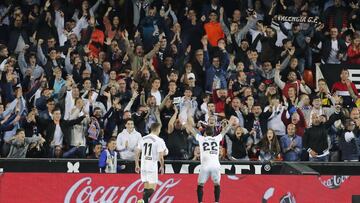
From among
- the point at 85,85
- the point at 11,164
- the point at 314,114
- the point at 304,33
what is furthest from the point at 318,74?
the point at 11,164

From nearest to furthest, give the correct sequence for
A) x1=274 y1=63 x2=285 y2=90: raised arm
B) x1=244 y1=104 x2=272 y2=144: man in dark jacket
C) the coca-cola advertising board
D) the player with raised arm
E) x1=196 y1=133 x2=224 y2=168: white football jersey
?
the player with raised arm < x1=196 y1=133 x2=224 y2=168: white football jersey < the coca-cola advertising board < x1=244 y1=104 x2=272 y2=144: man in dark jacket < x1=274 y1=63 x2=285 y2=90: raised arm

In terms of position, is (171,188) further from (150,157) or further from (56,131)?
(56,131)

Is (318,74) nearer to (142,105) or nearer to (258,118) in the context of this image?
(258,118)

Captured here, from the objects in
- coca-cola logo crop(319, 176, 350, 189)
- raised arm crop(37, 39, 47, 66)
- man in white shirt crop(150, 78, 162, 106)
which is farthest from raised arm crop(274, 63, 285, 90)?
raised arm crop(37, 39, 47, 66)

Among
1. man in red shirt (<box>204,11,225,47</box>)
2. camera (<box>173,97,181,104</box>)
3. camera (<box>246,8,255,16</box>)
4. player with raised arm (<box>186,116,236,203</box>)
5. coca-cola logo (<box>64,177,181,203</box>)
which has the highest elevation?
camera (<box>246,8,255,16</box>)

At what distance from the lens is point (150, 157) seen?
20.0 meters

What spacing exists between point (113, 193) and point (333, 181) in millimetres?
4669

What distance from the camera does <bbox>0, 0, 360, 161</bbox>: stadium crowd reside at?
74.7 feet

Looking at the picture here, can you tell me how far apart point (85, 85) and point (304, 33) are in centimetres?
657

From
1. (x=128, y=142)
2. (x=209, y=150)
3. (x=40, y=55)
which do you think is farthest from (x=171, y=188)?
(x=40, y=55)

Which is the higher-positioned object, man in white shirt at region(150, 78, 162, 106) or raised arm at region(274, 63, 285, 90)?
raised arm at region(274, 63, 285, 90)

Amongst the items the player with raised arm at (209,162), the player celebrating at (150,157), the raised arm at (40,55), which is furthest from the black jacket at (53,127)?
the player with raised arm at (209,162)

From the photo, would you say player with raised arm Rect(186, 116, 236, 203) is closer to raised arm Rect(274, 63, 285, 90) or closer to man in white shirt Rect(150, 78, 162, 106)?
man in white shirt Rect(150, 78, 162, 106)

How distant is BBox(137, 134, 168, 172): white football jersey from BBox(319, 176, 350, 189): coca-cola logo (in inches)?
143
